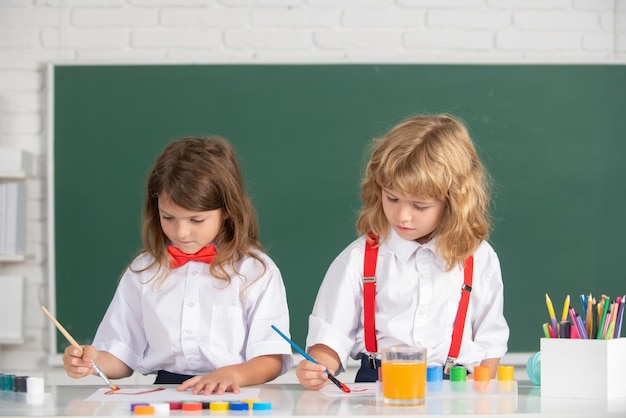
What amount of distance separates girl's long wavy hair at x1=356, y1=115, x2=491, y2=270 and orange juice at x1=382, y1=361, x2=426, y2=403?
56 centimetres

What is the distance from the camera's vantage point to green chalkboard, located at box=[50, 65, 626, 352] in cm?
343

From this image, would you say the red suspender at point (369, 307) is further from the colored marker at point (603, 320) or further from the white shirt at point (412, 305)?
the colored marker at point (603, 320)

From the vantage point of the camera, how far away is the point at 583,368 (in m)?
1.52

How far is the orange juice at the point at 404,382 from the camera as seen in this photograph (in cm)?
138

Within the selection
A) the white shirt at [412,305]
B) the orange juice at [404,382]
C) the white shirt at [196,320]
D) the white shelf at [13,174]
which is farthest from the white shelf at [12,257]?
the orange juice at [404,382]

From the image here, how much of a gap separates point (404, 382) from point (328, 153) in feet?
7.04

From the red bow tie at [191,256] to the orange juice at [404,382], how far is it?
2.54 feet

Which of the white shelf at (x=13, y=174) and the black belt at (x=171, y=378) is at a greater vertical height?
the white shelf at (x=13, y=174)

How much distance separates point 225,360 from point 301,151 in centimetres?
158

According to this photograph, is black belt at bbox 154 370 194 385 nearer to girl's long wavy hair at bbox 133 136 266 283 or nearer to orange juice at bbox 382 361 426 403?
girl's long wavy hair at bbox 133 136 266 283

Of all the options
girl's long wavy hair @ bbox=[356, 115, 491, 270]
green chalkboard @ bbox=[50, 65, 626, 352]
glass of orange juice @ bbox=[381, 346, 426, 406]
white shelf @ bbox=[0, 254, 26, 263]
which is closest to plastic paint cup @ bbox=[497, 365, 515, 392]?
glass of orange juice @ bbox=[381, 346, 426, 406]
